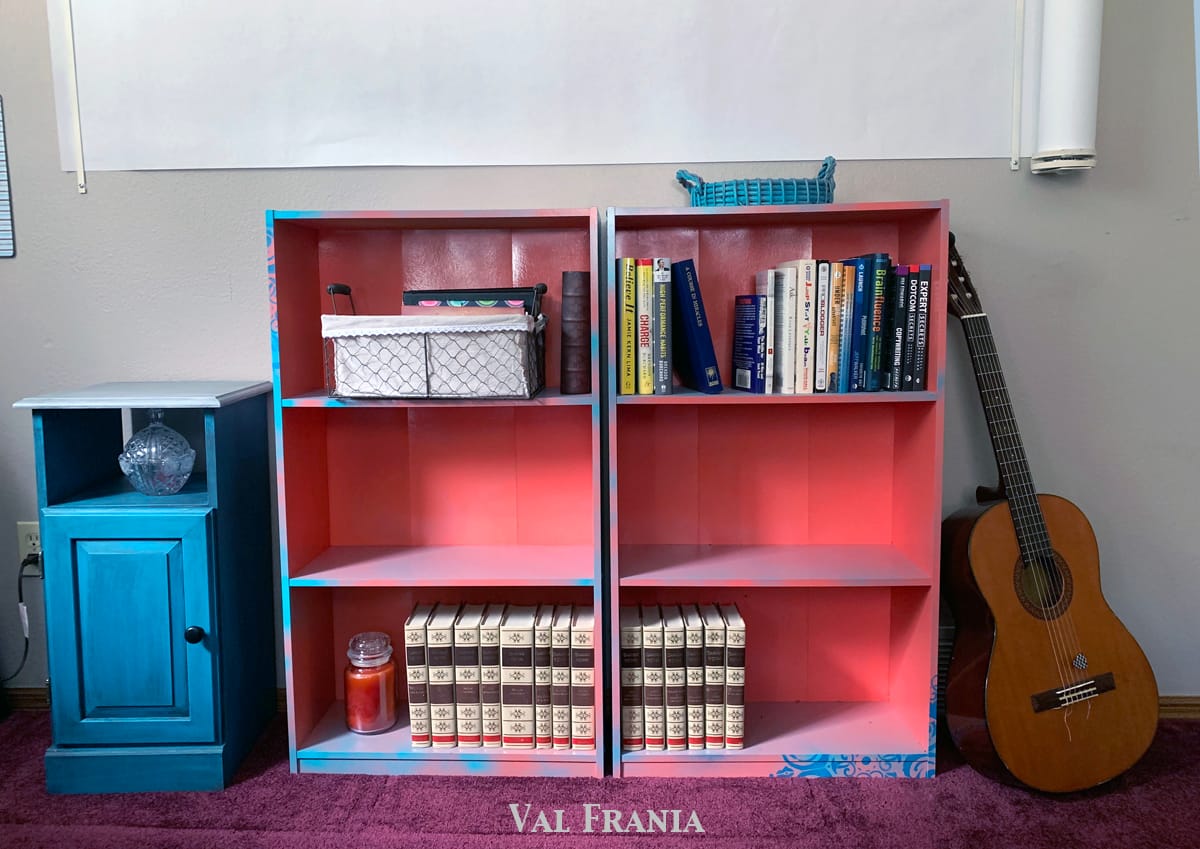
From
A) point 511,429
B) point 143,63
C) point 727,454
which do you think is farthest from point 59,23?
point 727,454

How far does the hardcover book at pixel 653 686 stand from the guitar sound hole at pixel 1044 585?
79 cm

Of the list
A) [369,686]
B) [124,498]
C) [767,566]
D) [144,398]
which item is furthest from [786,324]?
[124,498]

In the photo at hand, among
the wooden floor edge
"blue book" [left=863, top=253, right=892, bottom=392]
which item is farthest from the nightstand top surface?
"blue book" [left=863, top=253, right=892, bottom=392]

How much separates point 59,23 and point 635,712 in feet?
7.02

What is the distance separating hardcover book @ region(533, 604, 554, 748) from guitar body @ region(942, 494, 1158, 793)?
90 centimetres

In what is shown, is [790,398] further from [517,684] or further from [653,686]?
[517,684]

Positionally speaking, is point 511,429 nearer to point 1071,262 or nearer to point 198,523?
point 198,523

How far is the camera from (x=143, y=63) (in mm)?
2086

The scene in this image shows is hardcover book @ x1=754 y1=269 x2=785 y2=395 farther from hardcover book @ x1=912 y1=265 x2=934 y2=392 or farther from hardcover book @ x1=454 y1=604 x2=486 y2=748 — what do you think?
hardcover book @ x1=454 y1=604 x2=486 y2=748

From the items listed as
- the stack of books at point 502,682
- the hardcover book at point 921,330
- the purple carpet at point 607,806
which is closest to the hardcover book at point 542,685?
the stack of books at point 502,682

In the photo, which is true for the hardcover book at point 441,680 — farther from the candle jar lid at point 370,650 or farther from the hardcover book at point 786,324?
the hardcover book at point 786,324

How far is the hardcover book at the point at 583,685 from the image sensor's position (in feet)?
6.33

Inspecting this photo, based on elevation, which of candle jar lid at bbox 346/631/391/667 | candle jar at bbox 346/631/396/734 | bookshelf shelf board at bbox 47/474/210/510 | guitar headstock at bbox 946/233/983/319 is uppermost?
guitar headstock at bbox 946/233/983/319

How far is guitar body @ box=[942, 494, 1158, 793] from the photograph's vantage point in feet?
6.02
